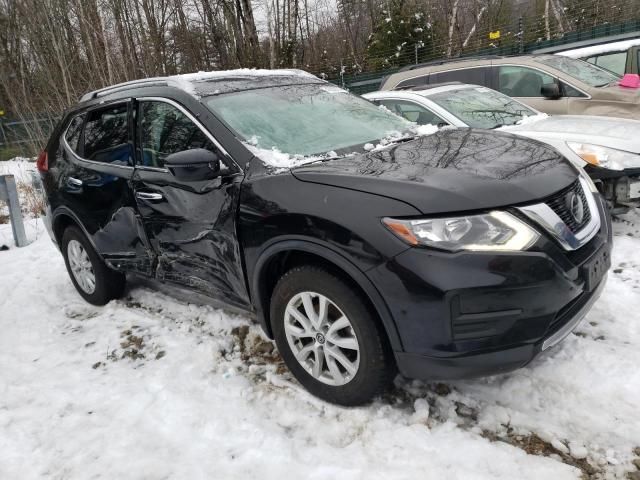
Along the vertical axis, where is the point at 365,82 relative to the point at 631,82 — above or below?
above

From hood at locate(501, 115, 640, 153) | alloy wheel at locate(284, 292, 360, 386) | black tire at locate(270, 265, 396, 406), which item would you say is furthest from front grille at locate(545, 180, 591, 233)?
hood at locate(501, 115, 640, 153)

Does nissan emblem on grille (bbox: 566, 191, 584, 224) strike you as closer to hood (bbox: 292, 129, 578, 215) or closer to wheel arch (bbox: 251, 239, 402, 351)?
hood (bbox: 292, 129, 578, 215)

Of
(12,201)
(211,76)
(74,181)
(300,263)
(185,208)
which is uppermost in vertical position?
(211,76)

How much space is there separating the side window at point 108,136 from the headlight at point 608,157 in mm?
3670

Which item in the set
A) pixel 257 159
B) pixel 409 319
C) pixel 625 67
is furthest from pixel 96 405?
pixel 625 67

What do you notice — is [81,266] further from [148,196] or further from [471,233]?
[471,233]

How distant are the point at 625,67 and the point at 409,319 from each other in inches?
331

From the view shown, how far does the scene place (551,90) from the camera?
20.9ft

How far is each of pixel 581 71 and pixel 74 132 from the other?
635 cm

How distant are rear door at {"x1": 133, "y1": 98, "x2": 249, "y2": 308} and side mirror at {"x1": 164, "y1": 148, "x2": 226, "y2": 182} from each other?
8cm

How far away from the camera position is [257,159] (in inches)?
107

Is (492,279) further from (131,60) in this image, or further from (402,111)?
(131,60)

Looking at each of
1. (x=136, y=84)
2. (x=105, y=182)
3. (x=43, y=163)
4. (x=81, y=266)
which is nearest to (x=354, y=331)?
(x=105, y=182)

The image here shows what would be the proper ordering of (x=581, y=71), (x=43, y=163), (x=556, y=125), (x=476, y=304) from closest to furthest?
(x=476, y=304), (x=43, y=163), (x=556, y=125), (x=581, y=71)
